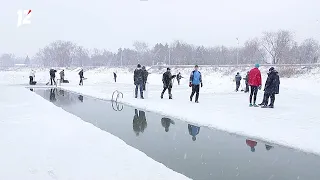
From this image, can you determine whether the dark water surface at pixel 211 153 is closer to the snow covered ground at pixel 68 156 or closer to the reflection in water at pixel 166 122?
the reflection in water at pixel 166 122

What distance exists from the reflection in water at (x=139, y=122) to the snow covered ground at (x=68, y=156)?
1271 mm

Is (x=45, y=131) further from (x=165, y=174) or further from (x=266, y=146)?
(x=266, y=146)

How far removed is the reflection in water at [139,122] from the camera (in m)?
8.06

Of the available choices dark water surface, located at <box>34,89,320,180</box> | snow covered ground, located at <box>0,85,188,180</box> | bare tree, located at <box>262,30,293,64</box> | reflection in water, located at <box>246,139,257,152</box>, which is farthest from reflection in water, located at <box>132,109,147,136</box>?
bare tree, located at <box>262,30,293,64</box>

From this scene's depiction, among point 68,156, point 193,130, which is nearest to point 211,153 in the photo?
point 193,130

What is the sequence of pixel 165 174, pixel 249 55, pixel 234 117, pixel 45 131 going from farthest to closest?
pixel 249 55
pixel 234 117
pixel 45 131
pixel 165 174

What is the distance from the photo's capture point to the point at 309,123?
27.3 feet

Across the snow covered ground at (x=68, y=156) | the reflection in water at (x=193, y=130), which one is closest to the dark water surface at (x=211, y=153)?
the reflection in water at (x=193, y=130)

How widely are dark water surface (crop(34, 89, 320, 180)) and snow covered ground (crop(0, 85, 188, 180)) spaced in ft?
1.62

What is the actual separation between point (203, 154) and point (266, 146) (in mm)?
1583

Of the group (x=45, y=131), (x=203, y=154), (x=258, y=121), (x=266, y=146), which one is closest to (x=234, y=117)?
(x=258, y=121)

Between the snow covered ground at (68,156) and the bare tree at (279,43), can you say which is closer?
the snow covered ground at (68,156)

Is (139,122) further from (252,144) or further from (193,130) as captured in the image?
(252,144)

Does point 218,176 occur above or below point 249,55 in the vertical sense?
below
